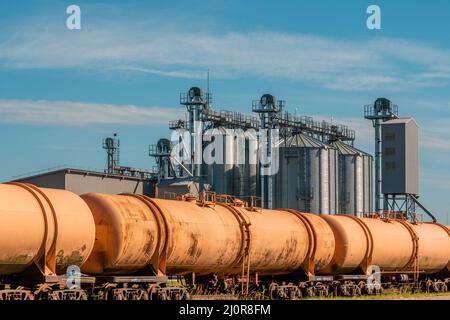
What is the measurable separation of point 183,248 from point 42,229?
5983 mm

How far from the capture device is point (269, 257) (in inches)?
1194

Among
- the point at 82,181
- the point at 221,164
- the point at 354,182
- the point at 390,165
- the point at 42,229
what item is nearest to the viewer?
the point at 42,229

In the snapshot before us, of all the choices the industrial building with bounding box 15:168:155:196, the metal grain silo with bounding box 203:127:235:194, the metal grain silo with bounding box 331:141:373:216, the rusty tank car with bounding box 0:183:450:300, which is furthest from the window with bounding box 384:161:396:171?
the rusty tank car with bounding box 0:183:450:300

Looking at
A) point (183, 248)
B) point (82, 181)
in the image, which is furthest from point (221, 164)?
point (183, 248)

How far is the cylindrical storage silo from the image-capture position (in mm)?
20219

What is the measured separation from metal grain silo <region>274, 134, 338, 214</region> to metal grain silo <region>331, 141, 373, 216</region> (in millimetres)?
4140

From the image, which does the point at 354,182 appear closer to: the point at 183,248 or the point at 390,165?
the point at 390,165

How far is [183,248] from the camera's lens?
25.9 m

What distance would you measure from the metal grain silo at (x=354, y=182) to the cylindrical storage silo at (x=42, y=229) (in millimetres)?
55257

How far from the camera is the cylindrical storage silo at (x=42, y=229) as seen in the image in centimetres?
2022
